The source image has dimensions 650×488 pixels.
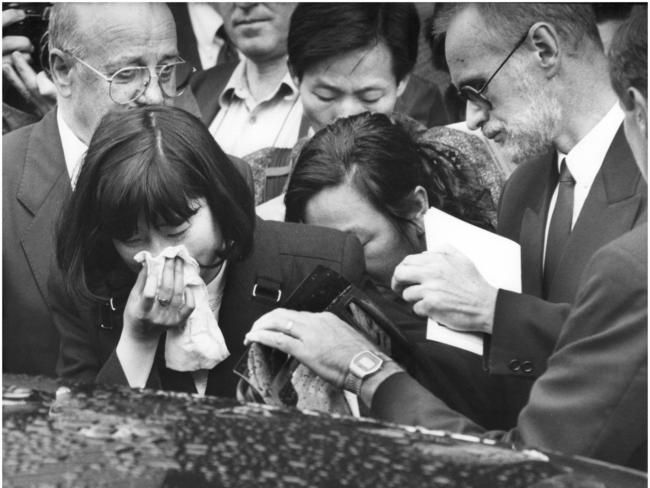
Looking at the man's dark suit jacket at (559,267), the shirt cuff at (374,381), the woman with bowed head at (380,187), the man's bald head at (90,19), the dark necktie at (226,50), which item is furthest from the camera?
the dark necktie at (226,50)

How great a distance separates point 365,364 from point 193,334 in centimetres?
46

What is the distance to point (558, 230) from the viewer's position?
3.05 m

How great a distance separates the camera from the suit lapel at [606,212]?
2.81m

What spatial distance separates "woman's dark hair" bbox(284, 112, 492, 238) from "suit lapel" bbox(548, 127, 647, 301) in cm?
68

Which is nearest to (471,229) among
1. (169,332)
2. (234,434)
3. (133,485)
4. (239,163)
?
(169,332)

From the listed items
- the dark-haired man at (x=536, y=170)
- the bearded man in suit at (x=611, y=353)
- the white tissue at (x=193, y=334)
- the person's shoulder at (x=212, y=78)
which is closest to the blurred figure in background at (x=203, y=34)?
the person's shoulder at (x=212, y=78)

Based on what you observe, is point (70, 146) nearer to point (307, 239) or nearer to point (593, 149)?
point (307, 239)

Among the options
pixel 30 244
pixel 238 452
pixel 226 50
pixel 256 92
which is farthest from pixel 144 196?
pixel 226 50

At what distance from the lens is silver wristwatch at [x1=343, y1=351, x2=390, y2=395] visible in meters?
2.63

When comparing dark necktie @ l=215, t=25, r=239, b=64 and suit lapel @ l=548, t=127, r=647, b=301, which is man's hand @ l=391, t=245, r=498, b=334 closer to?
suit lapel @ l=548, t=127, r=647, b=301

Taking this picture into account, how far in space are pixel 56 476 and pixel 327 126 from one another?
237cm

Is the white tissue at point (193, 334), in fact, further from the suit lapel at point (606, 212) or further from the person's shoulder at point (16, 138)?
the person's shoulder at point (16, 138)

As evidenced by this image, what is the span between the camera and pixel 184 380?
2.97 meters

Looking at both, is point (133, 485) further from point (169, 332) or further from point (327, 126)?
point (327, 126)
